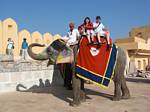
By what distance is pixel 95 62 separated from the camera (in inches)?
341

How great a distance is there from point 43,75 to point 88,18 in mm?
4440

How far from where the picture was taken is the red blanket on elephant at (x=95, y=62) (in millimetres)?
8562

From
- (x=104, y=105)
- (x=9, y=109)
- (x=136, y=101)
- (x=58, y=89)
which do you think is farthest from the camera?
(x=58, y=89)

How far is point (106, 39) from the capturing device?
8.81 meters

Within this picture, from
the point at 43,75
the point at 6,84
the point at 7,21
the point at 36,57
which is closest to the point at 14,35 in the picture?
the point at 7,21

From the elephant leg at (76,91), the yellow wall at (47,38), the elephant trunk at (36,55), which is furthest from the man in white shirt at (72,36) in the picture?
the yellow wall at (47,38)

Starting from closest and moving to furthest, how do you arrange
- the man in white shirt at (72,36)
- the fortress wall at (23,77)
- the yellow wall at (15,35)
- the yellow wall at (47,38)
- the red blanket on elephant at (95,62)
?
the red blanket on elephant at (95,62), the man in white shirt at (72,36), the fortress wall at (23,77), the yellow wall at (15,35), the yellow wall at (47,38)

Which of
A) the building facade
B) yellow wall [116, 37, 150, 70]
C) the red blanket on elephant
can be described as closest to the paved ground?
the red blanket on elephant

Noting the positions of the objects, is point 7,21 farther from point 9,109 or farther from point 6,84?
point 9,109

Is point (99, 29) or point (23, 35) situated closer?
point (99, 29)

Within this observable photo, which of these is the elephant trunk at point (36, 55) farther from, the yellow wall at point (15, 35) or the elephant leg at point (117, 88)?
the yellow wall at point (15, 35)

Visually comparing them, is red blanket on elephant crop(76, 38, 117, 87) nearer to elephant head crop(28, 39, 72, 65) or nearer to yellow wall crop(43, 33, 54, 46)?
elephant head crop(28, 39, 72, 65)

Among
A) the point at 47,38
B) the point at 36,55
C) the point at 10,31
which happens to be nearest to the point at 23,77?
the point at 36,55

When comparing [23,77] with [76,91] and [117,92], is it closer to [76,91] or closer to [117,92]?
[76,91]
